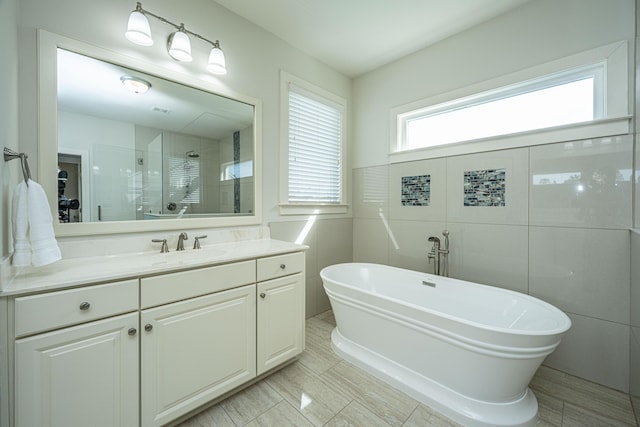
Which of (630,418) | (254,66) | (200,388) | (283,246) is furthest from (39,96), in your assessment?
(630,418)

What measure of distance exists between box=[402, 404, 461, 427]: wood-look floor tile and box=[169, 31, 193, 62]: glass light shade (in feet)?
8.69

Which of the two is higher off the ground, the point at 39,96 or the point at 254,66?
the point at 254,66

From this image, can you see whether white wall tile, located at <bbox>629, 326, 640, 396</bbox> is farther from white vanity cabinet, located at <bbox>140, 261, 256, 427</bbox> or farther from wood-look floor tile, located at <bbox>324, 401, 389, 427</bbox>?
white vanity cabinet, located at <bbox>140, 261, 256, 427</bbox>

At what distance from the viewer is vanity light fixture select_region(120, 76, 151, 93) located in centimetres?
161

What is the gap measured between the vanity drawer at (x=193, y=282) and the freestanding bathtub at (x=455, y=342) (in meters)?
0.77

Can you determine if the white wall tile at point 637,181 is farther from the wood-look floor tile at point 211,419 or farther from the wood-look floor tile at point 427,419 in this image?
the wood-look floor tile at point 211,419

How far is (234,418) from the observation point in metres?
1.46

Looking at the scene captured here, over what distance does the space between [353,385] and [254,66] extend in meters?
2.65

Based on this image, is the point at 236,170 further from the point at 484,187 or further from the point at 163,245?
the point at 484,187

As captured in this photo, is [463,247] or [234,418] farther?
[463,247]

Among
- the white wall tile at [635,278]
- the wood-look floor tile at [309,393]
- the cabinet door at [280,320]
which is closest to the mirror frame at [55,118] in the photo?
the cabinet door at [280,320]

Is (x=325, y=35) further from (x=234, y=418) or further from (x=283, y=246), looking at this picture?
(x=234, y=418)

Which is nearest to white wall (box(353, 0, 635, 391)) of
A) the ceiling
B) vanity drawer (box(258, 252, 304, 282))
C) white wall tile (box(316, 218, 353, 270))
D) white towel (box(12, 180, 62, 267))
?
the ceiling

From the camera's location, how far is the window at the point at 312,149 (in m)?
2.55
